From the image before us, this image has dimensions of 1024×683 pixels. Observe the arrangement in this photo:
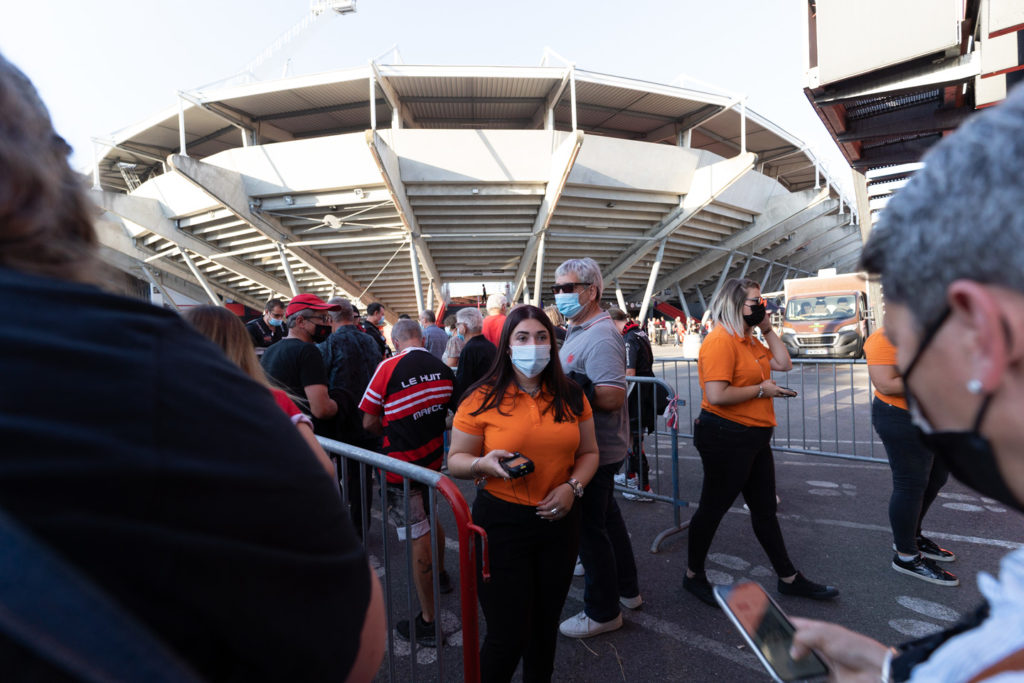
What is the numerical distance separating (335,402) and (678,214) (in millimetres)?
18315

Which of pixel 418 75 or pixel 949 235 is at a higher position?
pixel 418 75

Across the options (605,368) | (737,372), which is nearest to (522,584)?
(605,368)

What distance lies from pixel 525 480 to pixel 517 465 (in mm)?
167

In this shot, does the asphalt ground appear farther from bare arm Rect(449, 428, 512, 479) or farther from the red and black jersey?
the red and black jersey

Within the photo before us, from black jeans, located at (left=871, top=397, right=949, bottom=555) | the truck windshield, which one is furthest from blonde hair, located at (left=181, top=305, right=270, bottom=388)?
the truck windshield

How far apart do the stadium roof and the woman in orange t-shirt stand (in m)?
13.3

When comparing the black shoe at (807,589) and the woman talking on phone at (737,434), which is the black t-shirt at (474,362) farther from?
the black shoe at (807,589)

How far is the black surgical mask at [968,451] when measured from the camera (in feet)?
2.15

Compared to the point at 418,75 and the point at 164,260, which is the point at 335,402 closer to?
the point at 418,75

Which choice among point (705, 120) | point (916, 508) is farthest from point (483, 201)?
point (916, 508)

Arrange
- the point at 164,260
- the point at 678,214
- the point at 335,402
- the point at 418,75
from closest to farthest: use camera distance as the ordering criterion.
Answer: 1. the point at 335,402
2. the point at 418,75
3. the point at 678,214
4. the point at 164,260

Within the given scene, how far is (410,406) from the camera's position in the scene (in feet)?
11.1

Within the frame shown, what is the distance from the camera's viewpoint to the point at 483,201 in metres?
18.2

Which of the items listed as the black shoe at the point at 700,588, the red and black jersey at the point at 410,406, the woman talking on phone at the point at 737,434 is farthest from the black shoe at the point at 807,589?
the red and black jersey at the point at 410,406
